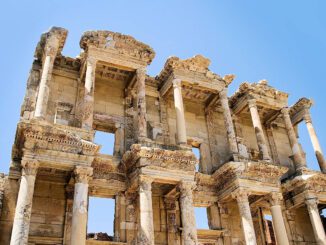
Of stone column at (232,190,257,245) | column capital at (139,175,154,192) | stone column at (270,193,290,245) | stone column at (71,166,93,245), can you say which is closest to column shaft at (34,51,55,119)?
stone column at (71,166,93,245)

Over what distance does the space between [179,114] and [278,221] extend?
5.85m

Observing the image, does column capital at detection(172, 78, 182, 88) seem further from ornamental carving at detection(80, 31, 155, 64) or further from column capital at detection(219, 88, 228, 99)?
column capital at detection(219, 88, 228, 99)

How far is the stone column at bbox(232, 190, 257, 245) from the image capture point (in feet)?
46.6

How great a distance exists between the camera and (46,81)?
14.1m

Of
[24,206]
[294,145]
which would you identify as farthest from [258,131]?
[24,206]

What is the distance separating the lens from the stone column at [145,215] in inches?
489

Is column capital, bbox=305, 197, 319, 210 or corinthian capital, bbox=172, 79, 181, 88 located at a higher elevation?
corinthian capital, bbox=172, 79, 181, 88

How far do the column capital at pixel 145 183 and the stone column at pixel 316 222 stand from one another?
755 centimetres

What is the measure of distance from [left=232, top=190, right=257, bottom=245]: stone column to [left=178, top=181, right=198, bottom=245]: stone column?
89.1 inches

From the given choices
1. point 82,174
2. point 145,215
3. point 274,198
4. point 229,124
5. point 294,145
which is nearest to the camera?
point 82,174

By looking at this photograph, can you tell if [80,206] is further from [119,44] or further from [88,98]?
[119,44]

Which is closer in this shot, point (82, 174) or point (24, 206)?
point (24, 206)

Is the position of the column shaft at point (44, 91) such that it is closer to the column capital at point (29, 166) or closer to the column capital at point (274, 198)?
the column capital at point (29, 166)

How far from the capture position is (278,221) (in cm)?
1529
